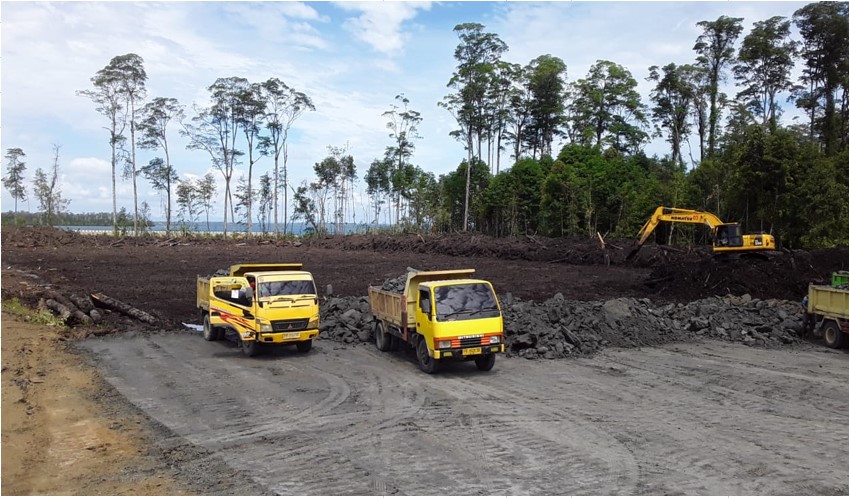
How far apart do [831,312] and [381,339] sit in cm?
1257

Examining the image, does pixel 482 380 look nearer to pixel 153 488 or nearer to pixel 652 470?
pixel 652 470

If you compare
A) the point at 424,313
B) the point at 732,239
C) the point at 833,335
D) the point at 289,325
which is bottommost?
the point at 833,335

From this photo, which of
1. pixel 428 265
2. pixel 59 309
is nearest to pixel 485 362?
pixel 59 309

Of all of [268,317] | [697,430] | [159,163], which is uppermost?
[159,163]

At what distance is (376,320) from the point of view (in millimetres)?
16422

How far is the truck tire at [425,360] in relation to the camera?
13172 millimetres

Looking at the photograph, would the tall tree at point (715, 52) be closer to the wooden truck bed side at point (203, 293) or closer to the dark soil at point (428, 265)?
the dark soil at point (428, 265)

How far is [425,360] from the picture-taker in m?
13.4

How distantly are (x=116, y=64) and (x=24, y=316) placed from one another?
50024mm

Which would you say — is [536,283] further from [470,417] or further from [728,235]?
[470,417]

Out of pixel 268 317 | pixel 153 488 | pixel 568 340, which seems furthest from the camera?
pixel 568 340

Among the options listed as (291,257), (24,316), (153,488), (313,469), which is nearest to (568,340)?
(313,469)

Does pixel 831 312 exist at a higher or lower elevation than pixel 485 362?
higher

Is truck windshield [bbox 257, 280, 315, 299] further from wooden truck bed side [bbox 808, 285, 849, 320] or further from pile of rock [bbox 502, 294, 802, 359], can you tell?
wooden truck bed side [bbox 808, 285, 849, 320]
